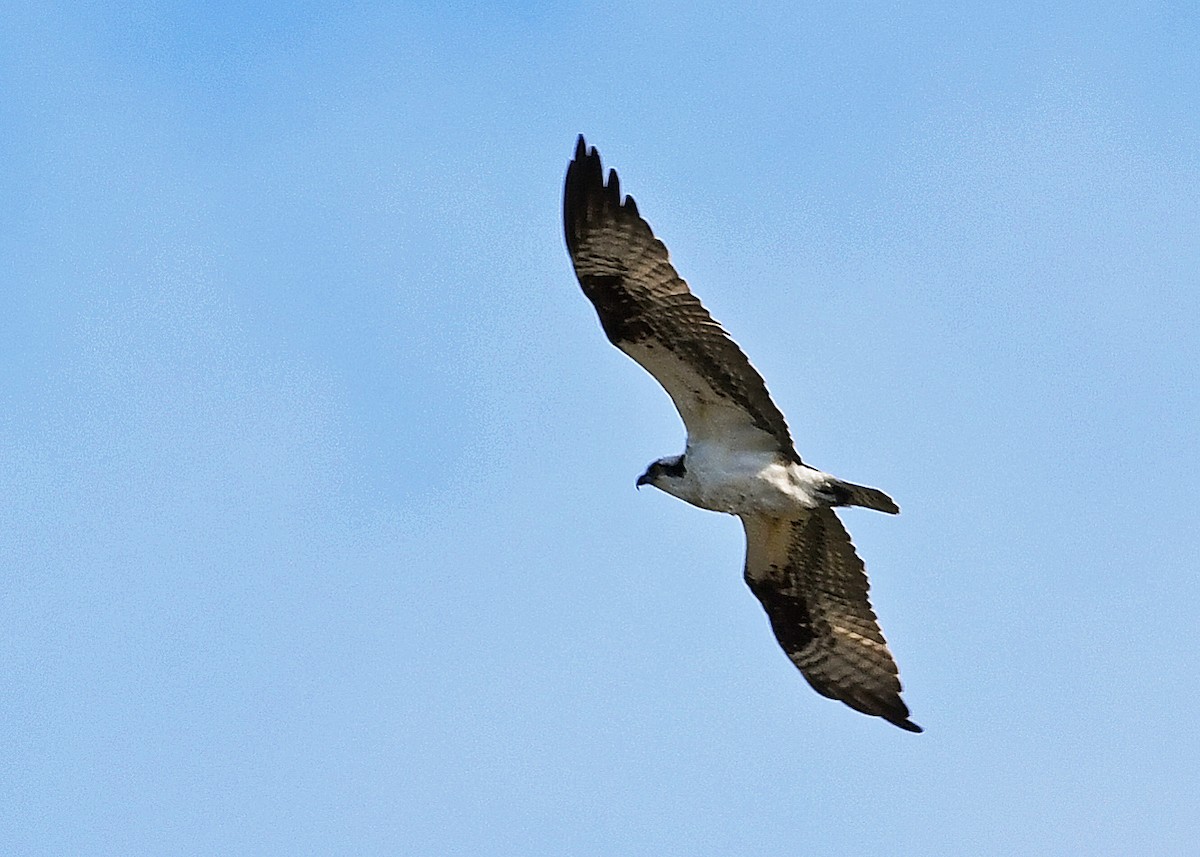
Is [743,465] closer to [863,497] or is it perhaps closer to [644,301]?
[863,497]

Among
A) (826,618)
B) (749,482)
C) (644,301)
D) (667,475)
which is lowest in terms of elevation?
(826,618)

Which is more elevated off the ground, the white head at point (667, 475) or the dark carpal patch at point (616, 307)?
the dark carpal patch at point (616, 307)

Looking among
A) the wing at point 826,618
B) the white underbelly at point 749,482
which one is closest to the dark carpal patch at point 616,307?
the white underbelly at point 749,482

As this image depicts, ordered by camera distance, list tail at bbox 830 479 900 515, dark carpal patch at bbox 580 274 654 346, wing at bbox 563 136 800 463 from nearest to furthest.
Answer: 1. wing at bbox 563 136 800 463
2. dark carpal patch at bbox 580 274 654 346
3. tail at bbox 830 479 900 515

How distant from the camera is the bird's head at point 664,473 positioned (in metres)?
12.0

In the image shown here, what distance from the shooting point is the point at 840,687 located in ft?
42.4

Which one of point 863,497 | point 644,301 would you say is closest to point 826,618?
point 863,497

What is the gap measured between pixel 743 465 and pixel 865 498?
0.77m

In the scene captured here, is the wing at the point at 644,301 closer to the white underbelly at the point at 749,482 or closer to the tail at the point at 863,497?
the white underbelly at the point at 749,482

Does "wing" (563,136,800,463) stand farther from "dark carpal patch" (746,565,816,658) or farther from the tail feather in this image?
"dark carpal patch" (746,565,816,658)

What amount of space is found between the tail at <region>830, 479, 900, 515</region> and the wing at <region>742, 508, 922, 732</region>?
0.89 m

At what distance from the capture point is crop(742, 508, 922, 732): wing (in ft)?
41.7

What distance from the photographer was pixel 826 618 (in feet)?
42.6

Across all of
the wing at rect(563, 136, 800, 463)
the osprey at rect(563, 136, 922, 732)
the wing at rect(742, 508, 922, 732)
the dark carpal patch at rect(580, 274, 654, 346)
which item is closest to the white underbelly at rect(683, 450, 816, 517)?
the osprey at rect(563, 136, 922, 732)
